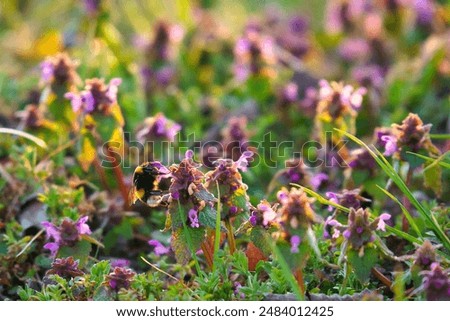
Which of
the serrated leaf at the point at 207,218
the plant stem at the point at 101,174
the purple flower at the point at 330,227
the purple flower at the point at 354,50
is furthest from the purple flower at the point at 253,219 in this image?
the purple flower at the point at 354,50

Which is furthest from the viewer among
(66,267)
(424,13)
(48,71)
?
(424,13)

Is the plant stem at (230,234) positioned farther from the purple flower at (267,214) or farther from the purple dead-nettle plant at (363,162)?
the purple dead-nettle plant at (363,162)

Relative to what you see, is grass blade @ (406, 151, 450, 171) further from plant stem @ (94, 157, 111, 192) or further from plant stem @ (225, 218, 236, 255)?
plant stem @ (94, 157, 111, 192)

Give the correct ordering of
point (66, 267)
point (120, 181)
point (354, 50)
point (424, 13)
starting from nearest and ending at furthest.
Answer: point (66, 267) → point (120, 181) → point (424, 13) → point (354, 50)

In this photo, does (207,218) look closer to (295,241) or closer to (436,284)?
(295,241)

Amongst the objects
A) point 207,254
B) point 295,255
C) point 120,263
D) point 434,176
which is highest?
point 434,176

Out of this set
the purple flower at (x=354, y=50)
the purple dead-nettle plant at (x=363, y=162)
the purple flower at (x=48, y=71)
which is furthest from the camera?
the purple flower at (x=354, y=50)

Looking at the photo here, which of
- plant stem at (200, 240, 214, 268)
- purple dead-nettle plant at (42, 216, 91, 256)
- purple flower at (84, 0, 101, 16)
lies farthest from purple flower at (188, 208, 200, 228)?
purple flower at (84, 0, 101, 16)

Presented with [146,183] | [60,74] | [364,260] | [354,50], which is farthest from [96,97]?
[354,50]
